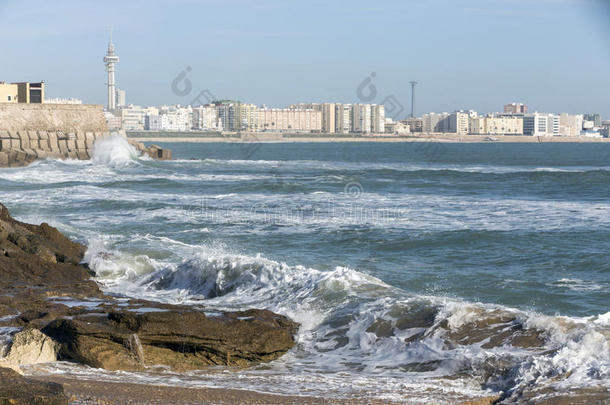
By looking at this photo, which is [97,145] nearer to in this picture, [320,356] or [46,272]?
[46,272]

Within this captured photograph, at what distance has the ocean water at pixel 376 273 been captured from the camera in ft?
23.8

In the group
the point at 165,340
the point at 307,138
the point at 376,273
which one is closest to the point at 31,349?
the point at 165,340

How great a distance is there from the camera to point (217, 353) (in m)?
7.73

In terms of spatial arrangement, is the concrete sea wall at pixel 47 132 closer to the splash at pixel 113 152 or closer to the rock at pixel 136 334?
the splash at pixel 113 152

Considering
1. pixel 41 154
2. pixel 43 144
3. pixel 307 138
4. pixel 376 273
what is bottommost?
pixel 376 273

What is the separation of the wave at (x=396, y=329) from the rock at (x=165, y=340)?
323mm

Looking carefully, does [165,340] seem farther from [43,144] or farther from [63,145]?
[63,145]

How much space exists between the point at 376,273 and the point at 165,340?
5.83 meters

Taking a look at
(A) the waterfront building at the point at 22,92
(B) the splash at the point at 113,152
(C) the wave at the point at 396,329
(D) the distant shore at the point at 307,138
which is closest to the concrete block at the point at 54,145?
(B) the splash at the point at 113,152

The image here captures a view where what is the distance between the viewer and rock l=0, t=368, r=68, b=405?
5.46 m

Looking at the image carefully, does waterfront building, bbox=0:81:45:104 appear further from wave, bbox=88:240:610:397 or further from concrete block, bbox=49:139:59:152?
wave, bbox=88:240:610:397

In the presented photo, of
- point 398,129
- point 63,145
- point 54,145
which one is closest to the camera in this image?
point 54,145

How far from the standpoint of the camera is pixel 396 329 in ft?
28.8

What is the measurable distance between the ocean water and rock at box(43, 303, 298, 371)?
23 cm
